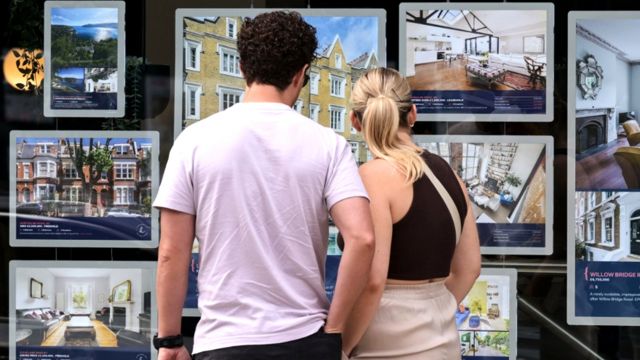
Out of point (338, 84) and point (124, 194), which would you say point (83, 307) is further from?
point (338, 84)

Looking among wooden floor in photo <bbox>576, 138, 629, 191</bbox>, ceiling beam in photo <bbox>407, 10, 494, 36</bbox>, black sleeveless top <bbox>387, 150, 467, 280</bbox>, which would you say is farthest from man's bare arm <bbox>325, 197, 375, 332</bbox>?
wooden floor in photo <bbox>576, 138, 629, 191</bbox>

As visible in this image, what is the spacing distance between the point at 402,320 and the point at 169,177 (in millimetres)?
839

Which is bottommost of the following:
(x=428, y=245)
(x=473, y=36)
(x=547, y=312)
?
(x=547, y=312)

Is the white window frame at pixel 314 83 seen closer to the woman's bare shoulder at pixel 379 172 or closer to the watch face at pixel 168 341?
the woman's bare shoulder at pixel 379 172

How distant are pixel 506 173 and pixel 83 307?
2185mm

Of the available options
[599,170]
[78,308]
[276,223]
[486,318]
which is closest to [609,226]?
[599,170]

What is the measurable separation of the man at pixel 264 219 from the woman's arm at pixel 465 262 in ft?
1.81

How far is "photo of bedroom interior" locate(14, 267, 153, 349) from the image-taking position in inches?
168

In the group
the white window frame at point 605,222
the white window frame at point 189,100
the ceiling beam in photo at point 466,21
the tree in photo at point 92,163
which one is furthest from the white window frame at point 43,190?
the white window frame at point 605,222

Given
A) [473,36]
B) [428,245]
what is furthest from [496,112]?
[428,245]

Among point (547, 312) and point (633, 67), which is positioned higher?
point (633, 67)

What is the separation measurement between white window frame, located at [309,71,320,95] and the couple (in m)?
1.51

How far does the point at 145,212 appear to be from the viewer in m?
4.20

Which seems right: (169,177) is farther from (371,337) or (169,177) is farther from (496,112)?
(496,112)
